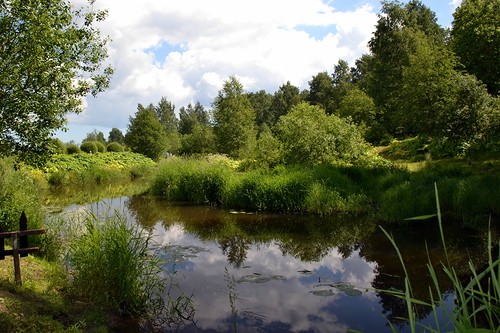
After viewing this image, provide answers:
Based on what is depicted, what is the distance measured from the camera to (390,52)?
3397 cm

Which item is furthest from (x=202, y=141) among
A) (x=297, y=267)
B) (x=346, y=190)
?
(x=297, y=267)

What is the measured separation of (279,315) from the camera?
6094 mm

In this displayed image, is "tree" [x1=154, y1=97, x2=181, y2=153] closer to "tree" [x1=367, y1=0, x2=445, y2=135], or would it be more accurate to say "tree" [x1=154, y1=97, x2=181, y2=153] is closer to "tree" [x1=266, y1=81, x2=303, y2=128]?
"tree" [x1=266, y1=81, x2=303, y2=128]

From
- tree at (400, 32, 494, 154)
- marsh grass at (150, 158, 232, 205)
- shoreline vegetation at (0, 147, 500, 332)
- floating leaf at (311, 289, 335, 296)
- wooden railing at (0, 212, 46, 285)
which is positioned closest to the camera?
shoreline vegetation at (0, 147, 500, 332)

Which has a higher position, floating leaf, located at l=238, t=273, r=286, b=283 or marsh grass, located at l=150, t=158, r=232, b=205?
Result: marsh grass, located at l=150, t=158, r=232, b=205

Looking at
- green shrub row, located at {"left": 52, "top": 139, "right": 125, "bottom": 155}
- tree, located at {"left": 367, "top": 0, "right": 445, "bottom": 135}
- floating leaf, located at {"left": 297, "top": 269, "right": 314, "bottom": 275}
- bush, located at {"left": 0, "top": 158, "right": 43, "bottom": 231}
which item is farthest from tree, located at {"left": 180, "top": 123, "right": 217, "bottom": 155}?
floating leaf, located at {"left": 297, "top": 269, "right": 314, "bottom": 275}

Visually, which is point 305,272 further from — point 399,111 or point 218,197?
point 399,111

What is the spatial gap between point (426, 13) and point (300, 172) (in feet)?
125

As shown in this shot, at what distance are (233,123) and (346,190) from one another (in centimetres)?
1988

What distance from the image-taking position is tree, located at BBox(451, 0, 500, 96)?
22.8 m

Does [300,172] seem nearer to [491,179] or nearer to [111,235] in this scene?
[491,179]

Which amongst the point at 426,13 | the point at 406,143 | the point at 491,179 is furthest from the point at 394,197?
the point at 426,13

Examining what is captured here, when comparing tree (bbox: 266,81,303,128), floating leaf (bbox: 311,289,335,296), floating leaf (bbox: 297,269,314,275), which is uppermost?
tree (bbox: 266,81,303,128)

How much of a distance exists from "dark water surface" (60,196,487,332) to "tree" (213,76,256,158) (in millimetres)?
19454
